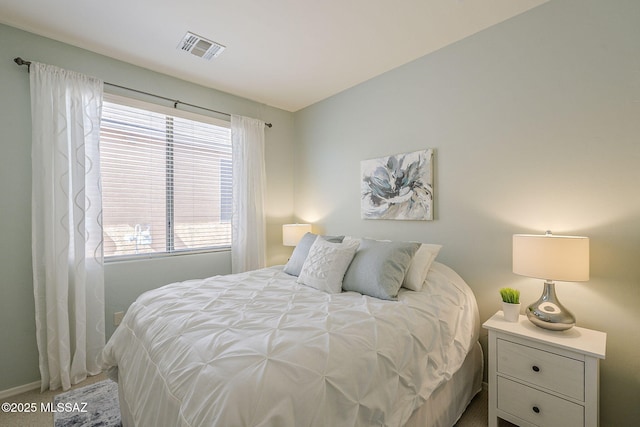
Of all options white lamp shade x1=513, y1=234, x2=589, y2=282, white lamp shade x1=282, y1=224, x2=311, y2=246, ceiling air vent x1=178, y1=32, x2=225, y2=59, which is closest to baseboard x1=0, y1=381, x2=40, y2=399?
Answer: white lamp shade x1=282, y1=224, x2=311, y2=246

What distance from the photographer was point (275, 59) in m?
2.60

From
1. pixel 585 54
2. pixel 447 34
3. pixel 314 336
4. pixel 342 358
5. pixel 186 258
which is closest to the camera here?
pixel 342 358

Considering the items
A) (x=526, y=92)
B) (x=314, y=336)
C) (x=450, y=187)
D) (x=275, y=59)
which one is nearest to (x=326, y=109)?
(x=275, y=59)

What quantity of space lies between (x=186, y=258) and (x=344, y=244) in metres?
1.79

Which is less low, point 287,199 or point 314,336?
point 287,199

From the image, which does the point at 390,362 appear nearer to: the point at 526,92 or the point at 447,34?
the point at 526,92

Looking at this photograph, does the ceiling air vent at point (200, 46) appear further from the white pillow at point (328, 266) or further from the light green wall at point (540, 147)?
the white pillow at point (328, 266)

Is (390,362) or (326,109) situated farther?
(326,109)

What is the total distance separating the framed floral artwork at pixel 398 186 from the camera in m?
2.50

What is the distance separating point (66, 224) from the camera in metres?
2.27

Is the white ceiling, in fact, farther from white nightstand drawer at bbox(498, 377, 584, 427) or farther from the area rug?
the area rug

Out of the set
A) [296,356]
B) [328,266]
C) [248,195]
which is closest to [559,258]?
[328,266]

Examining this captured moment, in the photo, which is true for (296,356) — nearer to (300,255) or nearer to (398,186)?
(300,255)

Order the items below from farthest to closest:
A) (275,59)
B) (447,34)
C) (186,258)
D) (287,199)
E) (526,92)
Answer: (287,199)
(186,258)
(275,59)
(447,34)
(526,92)
